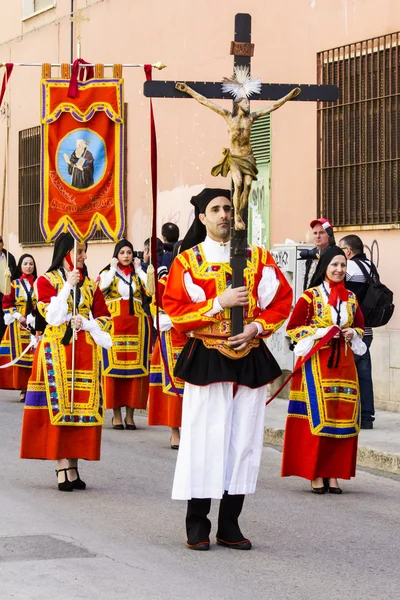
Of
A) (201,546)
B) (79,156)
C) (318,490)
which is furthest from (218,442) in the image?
(79,156)

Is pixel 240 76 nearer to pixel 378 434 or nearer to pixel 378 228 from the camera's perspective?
pixel 378 434

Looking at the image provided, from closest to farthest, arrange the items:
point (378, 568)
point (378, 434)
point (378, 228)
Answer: point (378, 568)
point (378, 434)
point (378, 228)

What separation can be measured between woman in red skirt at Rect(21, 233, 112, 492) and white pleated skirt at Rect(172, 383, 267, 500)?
239 centimetres

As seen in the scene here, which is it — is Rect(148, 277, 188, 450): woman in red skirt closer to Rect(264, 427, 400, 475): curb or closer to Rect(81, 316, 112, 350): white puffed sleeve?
Rect(264, 427, 400, 475): curb

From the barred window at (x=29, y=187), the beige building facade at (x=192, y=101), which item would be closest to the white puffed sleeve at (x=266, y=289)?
the beige building facade at (x=192, y=101)

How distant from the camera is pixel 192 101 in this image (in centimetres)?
1856

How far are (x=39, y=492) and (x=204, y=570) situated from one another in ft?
8.88

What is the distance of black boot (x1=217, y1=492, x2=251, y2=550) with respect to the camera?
7.41 meters

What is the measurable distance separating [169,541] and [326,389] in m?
2.36

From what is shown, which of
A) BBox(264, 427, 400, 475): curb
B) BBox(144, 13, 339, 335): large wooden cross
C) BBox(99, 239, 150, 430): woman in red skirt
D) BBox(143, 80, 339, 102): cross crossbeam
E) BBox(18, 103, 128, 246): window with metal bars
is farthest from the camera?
BBox(18, 103, 128, 246): window with metal bars

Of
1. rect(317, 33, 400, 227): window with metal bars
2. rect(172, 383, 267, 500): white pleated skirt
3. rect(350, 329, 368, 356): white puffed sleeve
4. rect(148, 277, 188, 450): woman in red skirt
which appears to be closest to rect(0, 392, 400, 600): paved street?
rect(172, 383, 267, 500): white pleated skirt

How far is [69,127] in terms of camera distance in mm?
10172

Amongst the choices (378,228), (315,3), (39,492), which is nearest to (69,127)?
(39,492)

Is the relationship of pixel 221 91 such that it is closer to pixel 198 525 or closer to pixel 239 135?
pixel 239 135
